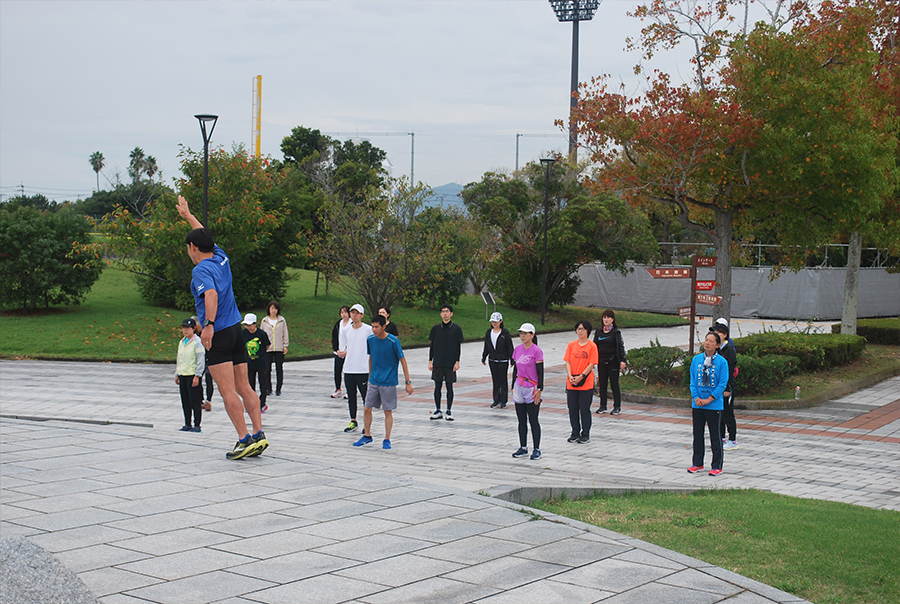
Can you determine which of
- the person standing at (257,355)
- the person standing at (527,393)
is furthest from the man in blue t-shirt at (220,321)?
the person standing at (257,355)

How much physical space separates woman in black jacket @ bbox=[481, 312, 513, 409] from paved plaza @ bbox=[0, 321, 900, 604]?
78.9 inches

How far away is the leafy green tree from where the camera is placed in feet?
79.1

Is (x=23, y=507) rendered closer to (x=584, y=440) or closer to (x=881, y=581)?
(x=881, y=581)

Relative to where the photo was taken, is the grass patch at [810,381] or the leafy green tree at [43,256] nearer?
the grass patch at [810,381]

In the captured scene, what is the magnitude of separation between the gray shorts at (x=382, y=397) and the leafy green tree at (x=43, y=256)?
17.1m

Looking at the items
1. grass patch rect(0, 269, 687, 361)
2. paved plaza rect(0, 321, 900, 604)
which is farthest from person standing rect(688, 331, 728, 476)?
grass patch rect(0, 269, 687, 361)

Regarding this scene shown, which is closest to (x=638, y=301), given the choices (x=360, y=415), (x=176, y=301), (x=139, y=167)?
(x=176, y=301)

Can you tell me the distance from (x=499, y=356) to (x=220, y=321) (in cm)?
794

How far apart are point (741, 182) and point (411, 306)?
1606 cm

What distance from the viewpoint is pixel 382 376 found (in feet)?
32.4

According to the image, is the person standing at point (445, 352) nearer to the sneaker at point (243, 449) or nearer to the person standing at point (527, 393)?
the person standing at point (527, 393)

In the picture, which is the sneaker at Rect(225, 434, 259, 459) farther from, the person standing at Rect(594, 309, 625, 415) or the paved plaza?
the person standing at Rect(594, 309, 625, 415)

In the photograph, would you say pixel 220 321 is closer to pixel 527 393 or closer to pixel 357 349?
pixel 527 393

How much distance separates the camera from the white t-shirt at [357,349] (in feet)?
36.2
